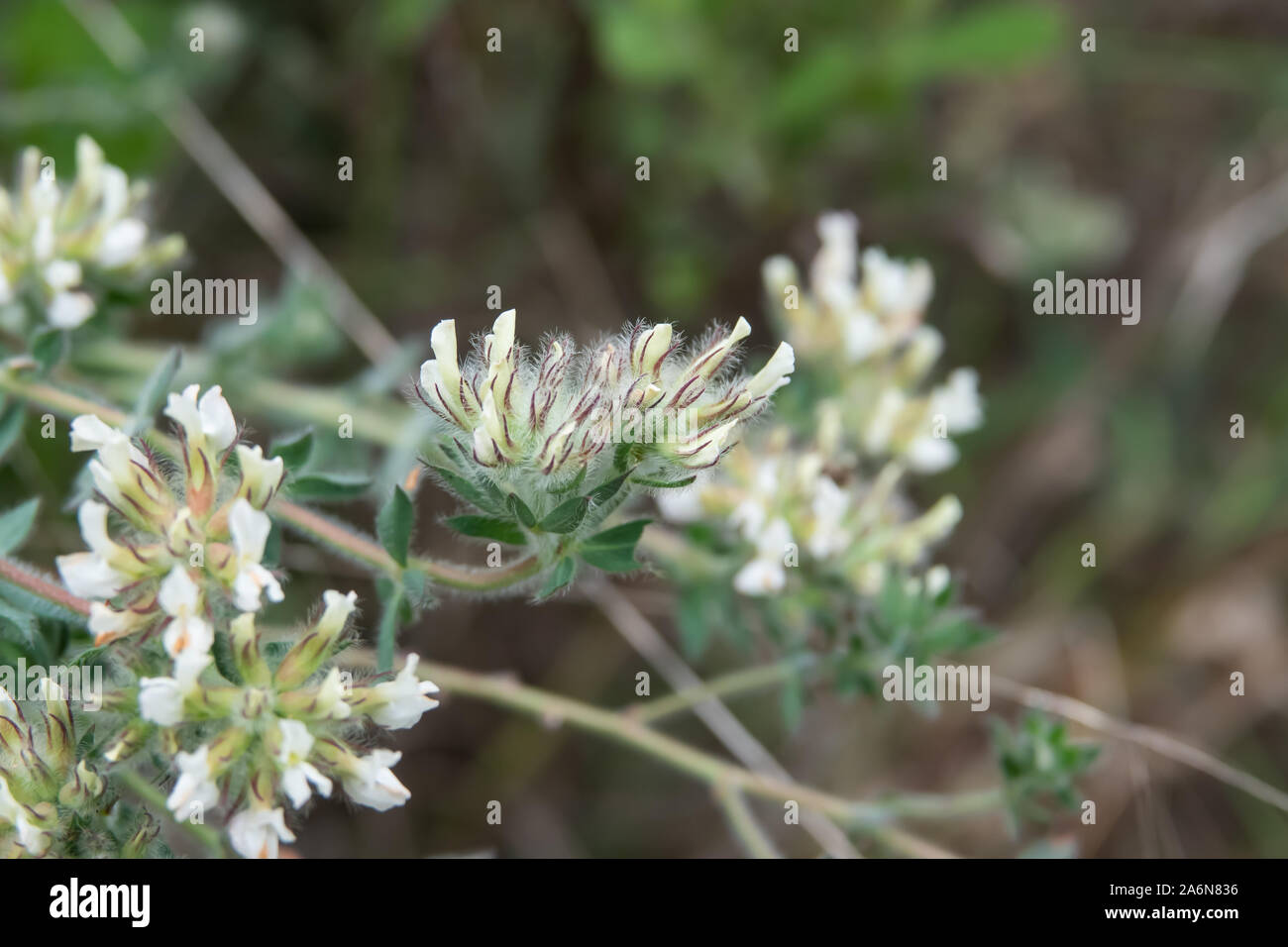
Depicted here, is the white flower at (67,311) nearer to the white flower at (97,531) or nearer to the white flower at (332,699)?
the white flower at (97,531)

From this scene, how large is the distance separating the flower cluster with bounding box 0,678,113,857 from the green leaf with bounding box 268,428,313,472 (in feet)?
2.14

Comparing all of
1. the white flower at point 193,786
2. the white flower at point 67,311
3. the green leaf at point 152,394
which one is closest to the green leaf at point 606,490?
the white flower at point 193,786

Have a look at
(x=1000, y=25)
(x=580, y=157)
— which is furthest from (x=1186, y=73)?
(x=580, y=157)

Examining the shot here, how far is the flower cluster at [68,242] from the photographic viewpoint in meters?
2.89

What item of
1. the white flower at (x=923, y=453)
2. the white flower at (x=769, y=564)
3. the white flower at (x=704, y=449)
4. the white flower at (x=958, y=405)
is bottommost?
the white flower at (x=769, y=564)

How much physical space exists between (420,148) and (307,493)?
298 cm

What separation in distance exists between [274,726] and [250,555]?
1.08 feet

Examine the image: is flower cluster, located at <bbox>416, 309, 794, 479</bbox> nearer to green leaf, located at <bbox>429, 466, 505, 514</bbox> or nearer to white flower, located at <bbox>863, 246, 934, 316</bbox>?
green leaf, located at <bbox>429, 466, 505, 514</bbox>

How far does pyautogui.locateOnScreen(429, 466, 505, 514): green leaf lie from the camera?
2.16 m

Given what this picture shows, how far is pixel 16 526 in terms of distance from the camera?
8.10ft

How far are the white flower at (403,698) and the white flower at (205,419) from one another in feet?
1.86
